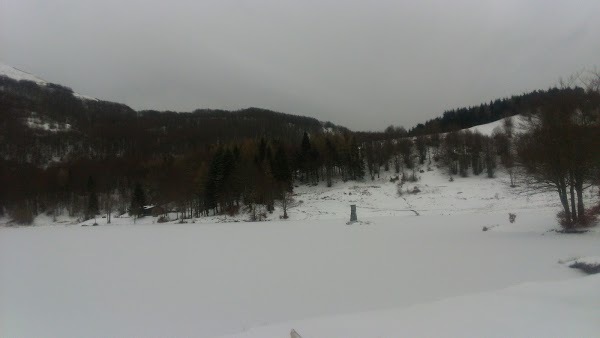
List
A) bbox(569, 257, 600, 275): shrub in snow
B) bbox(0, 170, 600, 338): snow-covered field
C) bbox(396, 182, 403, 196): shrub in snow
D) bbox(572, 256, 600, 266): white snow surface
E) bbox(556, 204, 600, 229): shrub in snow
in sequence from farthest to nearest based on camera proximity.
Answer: bbox(396, 182, 403, 196): shrub in snow, bbox(556, 204, 600, 229): shrub in snow, bbox(572, 256, 600, 266): white snow surface, bbox(569, 257, 600, 275): shrub in snow, bbox(0, 170, 600, 338): snow-covered field

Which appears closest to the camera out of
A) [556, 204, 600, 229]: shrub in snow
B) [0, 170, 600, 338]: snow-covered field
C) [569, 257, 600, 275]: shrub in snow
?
[0, 170, 600, 338]: snow-covered field

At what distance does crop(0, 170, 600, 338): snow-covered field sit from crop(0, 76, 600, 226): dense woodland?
4867 millimetres

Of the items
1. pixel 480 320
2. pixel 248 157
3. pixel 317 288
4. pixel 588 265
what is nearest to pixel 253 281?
pixel 317 288

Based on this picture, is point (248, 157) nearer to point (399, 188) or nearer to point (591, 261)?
point (399, 188)

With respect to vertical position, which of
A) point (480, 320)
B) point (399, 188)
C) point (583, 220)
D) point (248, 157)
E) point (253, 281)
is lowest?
point (253, 281)

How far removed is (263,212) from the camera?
166ft

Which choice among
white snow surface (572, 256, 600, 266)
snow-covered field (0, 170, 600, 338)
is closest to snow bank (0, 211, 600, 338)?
snow-covered field (0, 170, 600, 338)

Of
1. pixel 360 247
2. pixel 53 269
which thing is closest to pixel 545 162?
pixel 360 247

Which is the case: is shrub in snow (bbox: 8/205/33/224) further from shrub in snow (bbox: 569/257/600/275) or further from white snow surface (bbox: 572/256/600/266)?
white snow surface (bbox: 572/256/600/266)

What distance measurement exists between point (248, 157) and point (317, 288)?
58804 millimetres

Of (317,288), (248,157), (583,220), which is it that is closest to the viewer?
(317,288)

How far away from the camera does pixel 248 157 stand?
68.2 meters

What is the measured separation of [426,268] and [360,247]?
6.32 metres

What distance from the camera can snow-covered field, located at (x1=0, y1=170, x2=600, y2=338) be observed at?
6.41 metres
